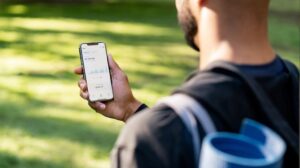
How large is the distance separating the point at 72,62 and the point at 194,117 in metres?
4.61

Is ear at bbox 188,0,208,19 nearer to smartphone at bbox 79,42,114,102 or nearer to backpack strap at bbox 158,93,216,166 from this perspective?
backpack strap at bbox 158,93,216,166

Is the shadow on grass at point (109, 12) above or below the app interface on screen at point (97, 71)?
below

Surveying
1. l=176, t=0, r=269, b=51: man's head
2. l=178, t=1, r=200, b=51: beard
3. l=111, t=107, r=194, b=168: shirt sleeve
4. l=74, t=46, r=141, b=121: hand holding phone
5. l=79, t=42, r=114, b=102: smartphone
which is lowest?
l=74, t=46, r=141, b=121: hand holding phone

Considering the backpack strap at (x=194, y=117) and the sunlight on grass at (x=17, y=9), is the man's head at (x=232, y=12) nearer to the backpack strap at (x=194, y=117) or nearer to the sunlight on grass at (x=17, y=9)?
the backpack strap at (x=194, y=117)

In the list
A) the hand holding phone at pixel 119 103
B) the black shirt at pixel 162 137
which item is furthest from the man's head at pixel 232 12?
the hand holding phone at pixel 119 103

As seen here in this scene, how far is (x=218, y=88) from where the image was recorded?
1053mm

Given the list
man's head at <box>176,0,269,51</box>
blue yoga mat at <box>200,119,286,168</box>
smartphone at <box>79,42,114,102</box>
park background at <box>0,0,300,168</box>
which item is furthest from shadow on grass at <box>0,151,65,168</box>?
blue yoga mat at <box>200,119,286,168</box>

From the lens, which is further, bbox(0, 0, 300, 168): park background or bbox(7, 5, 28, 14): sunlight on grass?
bbox(7, 5, 28, 14): sunlight on grass

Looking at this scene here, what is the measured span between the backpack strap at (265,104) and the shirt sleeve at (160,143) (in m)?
0.12

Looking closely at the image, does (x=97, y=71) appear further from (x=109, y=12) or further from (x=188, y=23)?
(x=109, y=12)

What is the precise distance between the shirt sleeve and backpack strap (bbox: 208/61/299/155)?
0.39 feet

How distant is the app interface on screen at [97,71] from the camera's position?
67.1 inches

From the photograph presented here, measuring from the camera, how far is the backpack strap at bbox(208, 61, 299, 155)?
1060mm

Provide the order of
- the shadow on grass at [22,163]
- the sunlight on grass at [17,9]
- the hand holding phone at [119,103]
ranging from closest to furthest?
the hand holding phone at [119,103] < the shadow on grass at [22,163] < the sunlight on grass at [17,9]
